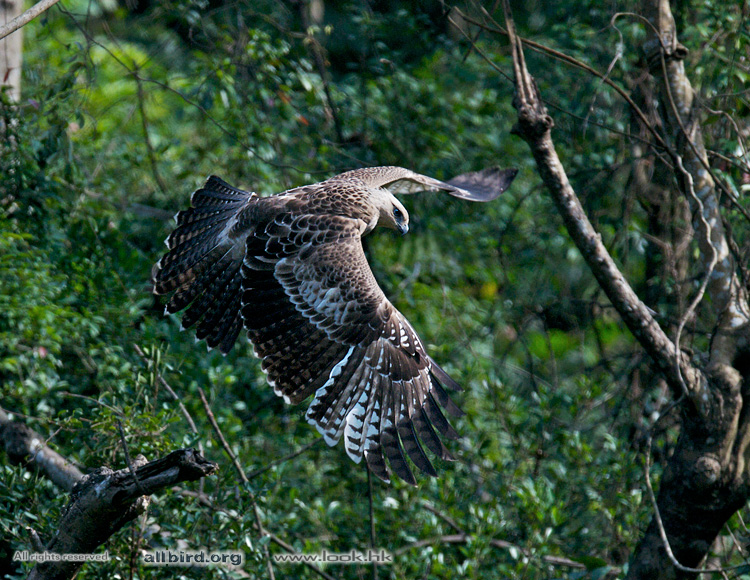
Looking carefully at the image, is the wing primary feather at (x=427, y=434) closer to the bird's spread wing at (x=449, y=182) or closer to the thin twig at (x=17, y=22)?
the bird's spread wing at (x=449, y=182)

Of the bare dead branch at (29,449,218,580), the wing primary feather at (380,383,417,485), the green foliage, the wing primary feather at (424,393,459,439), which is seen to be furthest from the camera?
the green foliage

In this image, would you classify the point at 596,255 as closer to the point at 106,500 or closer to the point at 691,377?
the point at 691,377

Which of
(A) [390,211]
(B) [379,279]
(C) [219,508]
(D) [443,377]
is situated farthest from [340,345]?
(B) [379,279]

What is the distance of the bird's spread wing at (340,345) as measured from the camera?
3.60 meters

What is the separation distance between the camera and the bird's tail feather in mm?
4445

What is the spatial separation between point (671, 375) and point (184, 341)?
9.54 feet

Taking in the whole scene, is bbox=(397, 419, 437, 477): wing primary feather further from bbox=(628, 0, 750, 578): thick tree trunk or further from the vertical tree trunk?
the vertical tree trunk

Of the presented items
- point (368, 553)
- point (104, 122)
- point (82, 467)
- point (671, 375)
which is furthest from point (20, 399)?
point (104, 122)

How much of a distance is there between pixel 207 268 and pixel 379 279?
55.3 inches

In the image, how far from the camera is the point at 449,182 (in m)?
5.65

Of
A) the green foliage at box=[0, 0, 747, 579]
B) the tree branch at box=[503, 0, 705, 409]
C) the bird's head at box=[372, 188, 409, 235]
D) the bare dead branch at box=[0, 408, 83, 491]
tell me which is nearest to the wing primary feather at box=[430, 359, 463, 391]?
the green foliage at box=[0, 0, 747, 579]

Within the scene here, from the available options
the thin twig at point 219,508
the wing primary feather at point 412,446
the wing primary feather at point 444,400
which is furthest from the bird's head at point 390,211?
the thin twig at point 219,508

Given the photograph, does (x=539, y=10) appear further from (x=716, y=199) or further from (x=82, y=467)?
(x=82, y=467)

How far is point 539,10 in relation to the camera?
25.5ft
